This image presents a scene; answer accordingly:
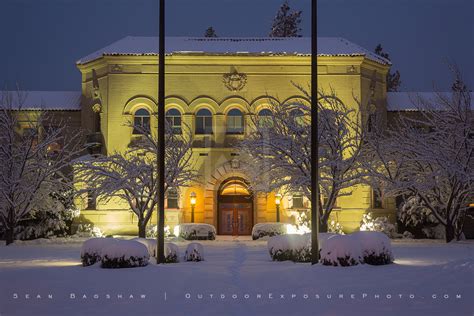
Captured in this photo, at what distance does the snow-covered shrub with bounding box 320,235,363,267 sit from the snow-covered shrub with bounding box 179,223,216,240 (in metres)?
20.1

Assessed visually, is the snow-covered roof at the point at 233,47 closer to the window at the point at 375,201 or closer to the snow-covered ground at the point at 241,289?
the window at the point at 375,201

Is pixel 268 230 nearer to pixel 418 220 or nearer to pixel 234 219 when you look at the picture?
Answer: pixel 234 219

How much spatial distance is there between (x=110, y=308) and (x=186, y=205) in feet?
99.0

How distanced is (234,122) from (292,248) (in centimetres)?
2225

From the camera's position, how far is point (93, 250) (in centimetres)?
2094

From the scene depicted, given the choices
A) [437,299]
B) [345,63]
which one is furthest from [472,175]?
[437,299]

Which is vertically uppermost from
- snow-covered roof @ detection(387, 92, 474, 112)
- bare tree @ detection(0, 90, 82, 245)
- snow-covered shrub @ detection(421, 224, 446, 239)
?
snow-covered roof @ detection(387, 92, 474, 112)

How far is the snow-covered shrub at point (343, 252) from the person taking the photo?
19703 mm

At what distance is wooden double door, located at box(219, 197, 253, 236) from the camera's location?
44000mm

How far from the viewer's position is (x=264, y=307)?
42.7 ft

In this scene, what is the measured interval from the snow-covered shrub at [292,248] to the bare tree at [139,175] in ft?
47.1

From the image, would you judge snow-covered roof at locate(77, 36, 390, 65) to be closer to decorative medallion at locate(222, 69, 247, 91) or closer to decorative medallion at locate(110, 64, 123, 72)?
decorative medallion at locate(110, 64, 123, 72)

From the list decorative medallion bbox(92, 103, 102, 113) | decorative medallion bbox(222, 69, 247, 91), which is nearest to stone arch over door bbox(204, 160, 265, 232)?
decorative medallion bbox(222, 69, 247, 91)

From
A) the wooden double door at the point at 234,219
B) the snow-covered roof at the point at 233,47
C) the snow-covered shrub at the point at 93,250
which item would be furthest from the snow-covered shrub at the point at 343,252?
the snow-covered roof at the point at 233,47
